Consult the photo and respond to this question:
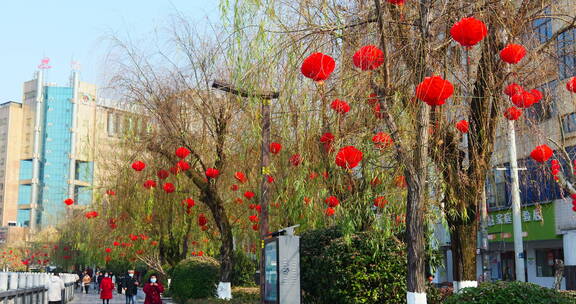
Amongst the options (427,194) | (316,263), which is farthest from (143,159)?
(427,194)

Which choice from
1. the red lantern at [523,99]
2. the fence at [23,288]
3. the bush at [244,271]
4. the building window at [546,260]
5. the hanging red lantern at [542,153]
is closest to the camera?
the red lantern at [523,99]

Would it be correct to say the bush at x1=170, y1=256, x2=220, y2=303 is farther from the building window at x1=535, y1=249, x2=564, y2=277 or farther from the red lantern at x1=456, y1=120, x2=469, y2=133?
the building window at x1=535, y1=249, x2=564, y2=277

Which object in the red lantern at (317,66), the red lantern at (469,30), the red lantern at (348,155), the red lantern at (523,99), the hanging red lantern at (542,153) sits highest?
the red lantern at (469,30)

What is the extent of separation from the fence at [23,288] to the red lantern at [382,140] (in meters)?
7.37

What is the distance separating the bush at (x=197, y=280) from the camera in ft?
70.8

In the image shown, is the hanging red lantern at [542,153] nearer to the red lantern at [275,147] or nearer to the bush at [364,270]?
the bush at [364,270]

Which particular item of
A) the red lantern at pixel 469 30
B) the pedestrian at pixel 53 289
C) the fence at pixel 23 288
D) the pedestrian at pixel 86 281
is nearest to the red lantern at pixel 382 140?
the red lantern at pixel 469 30

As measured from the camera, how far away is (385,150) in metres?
10.1

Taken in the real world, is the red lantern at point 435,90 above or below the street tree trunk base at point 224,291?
above

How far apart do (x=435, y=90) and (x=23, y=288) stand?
11738mm

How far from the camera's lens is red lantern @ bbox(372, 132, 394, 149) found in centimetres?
945

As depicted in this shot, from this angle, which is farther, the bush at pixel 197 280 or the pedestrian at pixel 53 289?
the bush at pixel 197 280

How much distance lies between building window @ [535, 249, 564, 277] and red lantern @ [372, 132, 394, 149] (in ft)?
81.9

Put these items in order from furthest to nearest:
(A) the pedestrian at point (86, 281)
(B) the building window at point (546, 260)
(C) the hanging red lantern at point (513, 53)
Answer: (A) the pedestrian at point (86, 281)
(B) the building window at point (546, 260)
(C) the hanging red lantern at point (513, 53)
